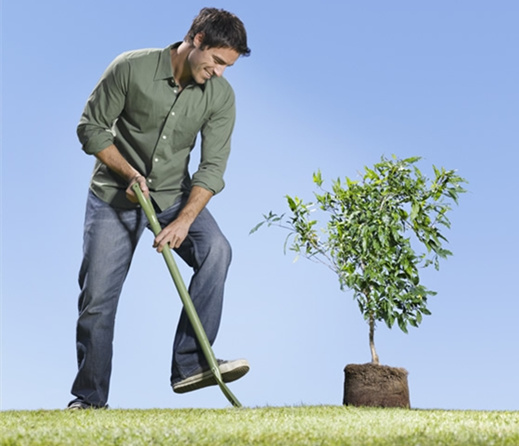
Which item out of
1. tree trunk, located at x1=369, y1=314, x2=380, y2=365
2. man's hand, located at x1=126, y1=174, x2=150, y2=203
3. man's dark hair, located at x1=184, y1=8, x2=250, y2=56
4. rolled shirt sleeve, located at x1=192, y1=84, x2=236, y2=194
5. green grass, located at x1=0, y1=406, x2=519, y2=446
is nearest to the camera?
green grass, located at x1=0, y1=406, x2=519, y2=446

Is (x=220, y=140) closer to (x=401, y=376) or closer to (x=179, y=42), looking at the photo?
(x=179, y=42)

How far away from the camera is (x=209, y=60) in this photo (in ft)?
11.1

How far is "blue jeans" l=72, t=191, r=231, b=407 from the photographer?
11.6 feet

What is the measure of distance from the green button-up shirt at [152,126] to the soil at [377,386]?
1.27m

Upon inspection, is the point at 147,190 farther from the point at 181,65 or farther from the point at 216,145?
the point at 181,65

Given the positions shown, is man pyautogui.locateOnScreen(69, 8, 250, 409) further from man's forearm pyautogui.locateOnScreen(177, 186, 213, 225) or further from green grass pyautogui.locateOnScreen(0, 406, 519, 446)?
green grass pyautogui.locateOnScreen(0, 406, 519, 446)

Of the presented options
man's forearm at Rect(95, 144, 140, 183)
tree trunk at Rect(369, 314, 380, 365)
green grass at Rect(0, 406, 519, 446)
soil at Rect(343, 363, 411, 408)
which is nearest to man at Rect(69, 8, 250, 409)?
man's forearm at Rect(95, 144, 140, 183)

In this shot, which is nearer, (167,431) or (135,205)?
(167,431)

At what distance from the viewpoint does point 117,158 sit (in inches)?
137

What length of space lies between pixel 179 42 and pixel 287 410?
6.20ft

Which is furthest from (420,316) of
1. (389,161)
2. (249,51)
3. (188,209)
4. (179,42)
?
(179,42)

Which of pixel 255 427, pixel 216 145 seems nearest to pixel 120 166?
pixel 216 145

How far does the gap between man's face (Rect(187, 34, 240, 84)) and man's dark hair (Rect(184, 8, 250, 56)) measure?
0.02 meters


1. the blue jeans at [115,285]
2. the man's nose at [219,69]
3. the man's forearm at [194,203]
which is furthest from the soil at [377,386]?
the man's nose at [219,69]
